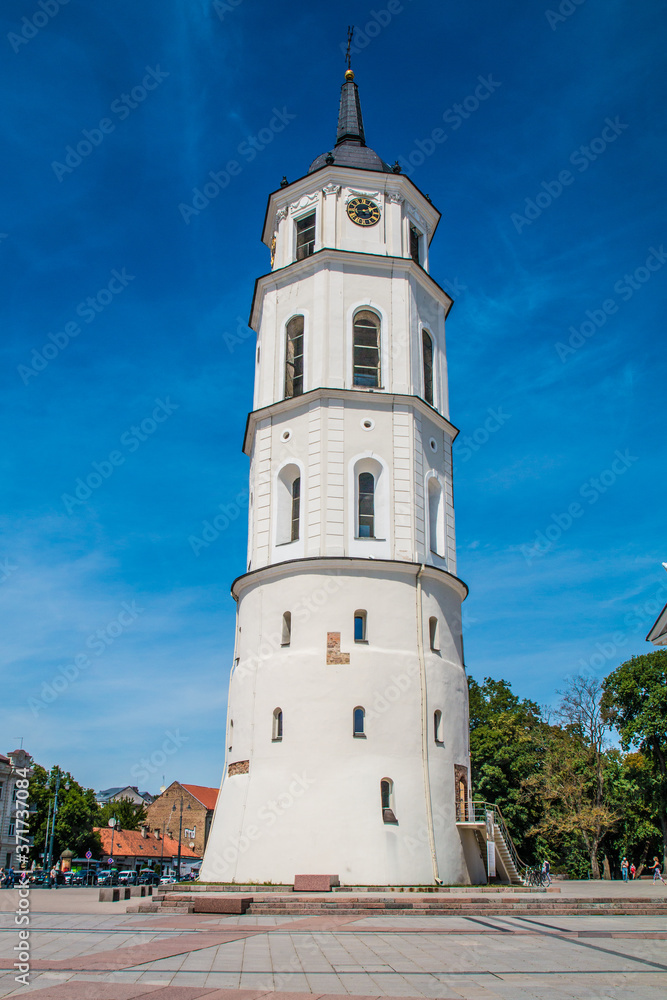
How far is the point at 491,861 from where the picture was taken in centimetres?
2442

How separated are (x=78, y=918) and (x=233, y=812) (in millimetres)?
7872

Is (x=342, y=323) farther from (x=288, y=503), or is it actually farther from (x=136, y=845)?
(x=136, y=845)

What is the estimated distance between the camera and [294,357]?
30359 mm

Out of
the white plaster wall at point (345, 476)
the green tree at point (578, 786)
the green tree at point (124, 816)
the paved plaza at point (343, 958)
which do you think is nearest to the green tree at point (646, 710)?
the green tree at point (578, 786)

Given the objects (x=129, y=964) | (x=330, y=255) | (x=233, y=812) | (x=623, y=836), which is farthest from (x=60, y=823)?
(x=129, y=964)

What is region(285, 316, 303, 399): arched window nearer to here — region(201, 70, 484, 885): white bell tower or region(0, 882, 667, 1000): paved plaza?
region(201, 70, 484, 885): white bell tower

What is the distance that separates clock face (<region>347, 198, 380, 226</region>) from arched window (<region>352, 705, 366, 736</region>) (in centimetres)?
1830

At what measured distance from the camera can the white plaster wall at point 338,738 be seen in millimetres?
22219

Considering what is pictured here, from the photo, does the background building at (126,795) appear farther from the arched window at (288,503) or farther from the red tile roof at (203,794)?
the arched window at (288,503)

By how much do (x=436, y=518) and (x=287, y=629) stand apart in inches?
274

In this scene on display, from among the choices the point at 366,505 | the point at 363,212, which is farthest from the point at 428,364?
the point at 366,505

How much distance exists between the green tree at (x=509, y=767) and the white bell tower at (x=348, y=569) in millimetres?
18996

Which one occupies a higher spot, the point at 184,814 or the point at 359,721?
the point at 359,721

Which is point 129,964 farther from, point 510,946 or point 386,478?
point 386,478
